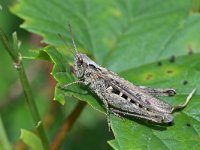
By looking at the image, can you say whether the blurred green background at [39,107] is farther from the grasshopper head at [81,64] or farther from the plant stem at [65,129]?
Result: the plant stem at [65,129]

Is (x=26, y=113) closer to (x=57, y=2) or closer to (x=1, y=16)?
(x=1, y=16)

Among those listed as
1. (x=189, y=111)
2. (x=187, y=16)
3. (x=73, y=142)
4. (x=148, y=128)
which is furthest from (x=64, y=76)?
(x=73, y=142)

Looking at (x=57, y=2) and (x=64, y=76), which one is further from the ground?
(x=57, y=2)

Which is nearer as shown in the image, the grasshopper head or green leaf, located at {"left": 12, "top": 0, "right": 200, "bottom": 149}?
green leaf, located at {"left": 12, "top": 0, "right": 200, "bottom": 149}

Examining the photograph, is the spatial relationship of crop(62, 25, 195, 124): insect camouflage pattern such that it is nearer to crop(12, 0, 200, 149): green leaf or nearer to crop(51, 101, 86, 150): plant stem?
crop(12, 0, 200, 149): green leaf

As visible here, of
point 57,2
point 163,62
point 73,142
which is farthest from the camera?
point 73,142

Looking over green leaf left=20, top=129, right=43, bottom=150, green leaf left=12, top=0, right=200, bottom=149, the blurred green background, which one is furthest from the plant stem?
the blurred green background

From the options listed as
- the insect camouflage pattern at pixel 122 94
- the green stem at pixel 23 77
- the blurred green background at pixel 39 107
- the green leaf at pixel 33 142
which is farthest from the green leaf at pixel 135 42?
the blurred green background at pixel 39 107

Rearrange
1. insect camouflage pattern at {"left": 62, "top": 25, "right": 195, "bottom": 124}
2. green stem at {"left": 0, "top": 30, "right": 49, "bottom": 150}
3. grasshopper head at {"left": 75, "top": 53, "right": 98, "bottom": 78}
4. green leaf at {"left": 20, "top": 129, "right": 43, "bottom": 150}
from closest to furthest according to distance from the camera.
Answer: green stem at {"left": 0, "top": 30, "right": 49, "bottom": 150}
green leaf at {"left": 20, "top": 129, "right": 43, "bottom": 150}
insect camouflage pattern at {"left": 62, "top": 25, "right": 195, "bottom": 124}
grasshopper head at {"left": 75, "top": 53, "right": 98, "bottom": 78}
